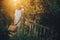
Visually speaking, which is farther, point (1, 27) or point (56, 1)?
point (1, 27)

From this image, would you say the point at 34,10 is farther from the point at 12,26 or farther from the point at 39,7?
the point at 12,26

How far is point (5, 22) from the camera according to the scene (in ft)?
7.97

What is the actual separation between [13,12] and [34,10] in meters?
0.27

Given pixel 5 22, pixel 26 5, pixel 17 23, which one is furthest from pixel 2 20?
pixel 26 5

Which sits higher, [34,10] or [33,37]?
[34,10]

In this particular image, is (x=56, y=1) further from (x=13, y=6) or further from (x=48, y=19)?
(x=13, y=6)

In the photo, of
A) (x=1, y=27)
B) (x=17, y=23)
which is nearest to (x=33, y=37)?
(x=17, y=23)

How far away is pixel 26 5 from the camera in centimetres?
238

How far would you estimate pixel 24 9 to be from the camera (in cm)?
238

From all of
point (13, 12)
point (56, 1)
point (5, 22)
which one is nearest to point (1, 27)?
point (5, 22)

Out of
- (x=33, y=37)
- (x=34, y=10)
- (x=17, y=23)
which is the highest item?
(x=34, y=10)

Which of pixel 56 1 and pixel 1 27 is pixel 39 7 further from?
pixel 1 27

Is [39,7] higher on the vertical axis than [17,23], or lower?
higher

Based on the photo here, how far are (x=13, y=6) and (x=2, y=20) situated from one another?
0.23 meters
